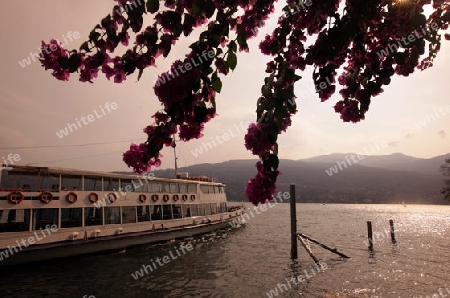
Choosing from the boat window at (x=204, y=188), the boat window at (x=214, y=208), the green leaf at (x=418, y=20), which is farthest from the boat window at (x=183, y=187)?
the green leaf at (x=418, y=20)

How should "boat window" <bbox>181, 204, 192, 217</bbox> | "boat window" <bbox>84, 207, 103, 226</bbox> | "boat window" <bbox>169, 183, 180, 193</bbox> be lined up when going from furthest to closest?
"boat window" <bbox>181, 204, 192, 217</bbox> → "boat window" <bbox>169, 183, 180, 193</bbox> → "boat window" <bbox>84, 207, 103, 226</bbox>

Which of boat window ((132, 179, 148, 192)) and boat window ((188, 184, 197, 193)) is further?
boat window ((188, 184, 197, 193))

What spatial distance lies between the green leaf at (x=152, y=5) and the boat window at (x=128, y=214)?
68.5ft

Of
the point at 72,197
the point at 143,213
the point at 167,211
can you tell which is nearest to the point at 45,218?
the point at 72,197

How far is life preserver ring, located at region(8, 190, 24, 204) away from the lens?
15.2 m

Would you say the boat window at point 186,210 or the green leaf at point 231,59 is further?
the boat window at point 186,210

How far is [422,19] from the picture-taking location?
264 cm

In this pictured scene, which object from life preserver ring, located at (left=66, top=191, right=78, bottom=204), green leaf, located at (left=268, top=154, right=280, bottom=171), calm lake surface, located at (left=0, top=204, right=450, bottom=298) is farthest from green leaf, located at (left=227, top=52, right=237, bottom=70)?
life preserver ring, located at (left=66, top=191, right=78, bottom=204)

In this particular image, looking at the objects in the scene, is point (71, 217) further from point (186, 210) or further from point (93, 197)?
point (186, 210)

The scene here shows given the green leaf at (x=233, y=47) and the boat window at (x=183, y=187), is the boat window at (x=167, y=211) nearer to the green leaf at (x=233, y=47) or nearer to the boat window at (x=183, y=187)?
the boat window at (x=183, y=187)

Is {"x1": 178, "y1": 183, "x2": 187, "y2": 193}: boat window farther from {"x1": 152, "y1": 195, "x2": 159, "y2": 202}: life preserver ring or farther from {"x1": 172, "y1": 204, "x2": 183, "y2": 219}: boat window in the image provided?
{"x1": 152, "y1": 195, "x2": 159, "y2": 202}: life preserver ring

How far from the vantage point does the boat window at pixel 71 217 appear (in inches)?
705

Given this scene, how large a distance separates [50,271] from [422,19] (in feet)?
65.2

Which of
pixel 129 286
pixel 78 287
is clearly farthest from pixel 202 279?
pixel 78 287
